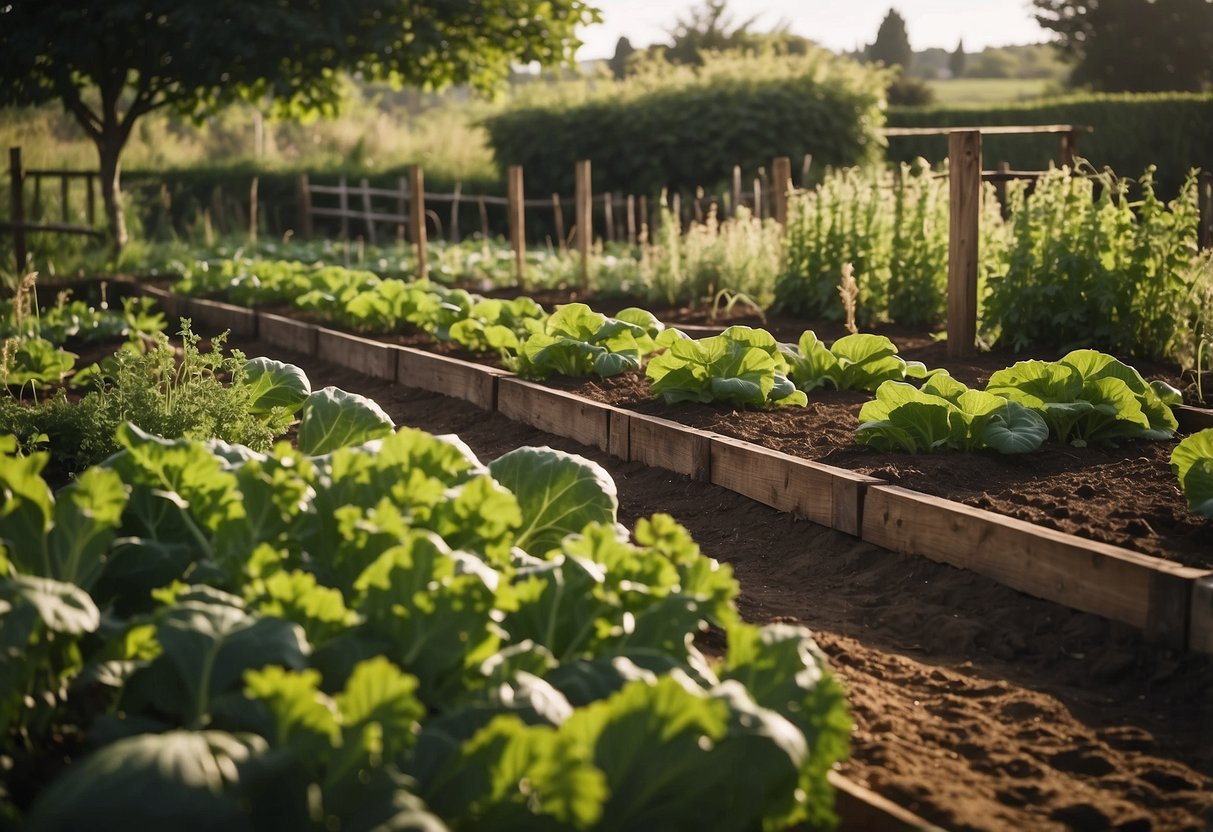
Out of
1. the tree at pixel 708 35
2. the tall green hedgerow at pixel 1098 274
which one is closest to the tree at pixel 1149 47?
the tree at pixel 708 35

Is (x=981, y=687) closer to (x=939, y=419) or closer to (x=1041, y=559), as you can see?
(x=1041, y=559)

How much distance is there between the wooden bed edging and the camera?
3.06 m

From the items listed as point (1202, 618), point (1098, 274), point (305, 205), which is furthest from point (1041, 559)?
point (305, 205)

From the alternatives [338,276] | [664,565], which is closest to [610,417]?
[664,565]

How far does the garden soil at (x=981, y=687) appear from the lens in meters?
2.37

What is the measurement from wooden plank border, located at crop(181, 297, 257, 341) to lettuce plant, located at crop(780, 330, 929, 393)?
4972mm

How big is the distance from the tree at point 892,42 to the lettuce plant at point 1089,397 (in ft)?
231

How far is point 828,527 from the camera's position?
13.6 feet

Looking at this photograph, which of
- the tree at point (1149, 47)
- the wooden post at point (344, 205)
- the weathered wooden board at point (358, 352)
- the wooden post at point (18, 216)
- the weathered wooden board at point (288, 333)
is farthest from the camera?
the tree at point (1149, 47)

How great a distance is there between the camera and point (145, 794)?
1433 millimetres

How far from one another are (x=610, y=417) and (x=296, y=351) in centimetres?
385

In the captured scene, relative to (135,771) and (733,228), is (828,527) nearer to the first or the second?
(135,771)

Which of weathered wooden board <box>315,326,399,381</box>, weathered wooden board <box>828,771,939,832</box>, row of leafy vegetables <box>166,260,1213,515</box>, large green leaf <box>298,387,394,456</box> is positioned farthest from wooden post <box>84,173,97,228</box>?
weathered wooden board <box>828,771,939,832</box>

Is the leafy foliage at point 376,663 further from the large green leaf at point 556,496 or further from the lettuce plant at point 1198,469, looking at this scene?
the lettuce plant at point 1198,469
